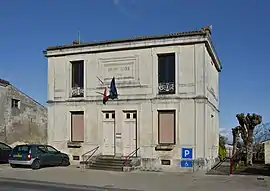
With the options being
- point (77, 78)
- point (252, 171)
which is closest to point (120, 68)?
point (77, 78)

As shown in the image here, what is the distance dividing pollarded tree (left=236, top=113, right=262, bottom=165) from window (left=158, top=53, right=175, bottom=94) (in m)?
5.40

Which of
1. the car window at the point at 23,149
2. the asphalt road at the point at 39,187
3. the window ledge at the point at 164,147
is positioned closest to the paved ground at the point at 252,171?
the window ledge at the point at 164,147

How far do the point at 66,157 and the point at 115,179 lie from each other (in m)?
6.79

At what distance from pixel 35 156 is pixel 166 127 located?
7349 millimetres

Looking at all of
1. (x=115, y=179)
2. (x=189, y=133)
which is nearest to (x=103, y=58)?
(x=189, y=133)

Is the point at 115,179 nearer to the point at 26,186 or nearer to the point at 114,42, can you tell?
the point at 26,186

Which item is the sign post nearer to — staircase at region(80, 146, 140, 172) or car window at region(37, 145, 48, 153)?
staircase at region(80, 146, 140, 172)

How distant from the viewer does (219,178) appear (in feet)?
58.9

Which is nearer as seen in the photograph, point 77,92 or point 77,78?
point 77,92

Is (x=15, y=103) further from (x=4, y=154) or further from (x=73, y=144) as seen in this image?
(x=73, y=144)

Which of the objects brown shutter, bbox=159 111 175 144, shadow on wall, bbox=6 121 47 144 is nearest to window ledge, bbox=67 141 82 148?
brown shutter, bbox=159 111 175 144

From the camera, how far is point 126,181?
16.8 meters

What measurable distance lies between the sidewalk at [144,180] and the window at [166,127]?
6.99ft

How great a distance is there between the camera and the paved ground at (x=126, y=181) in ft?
50.0
